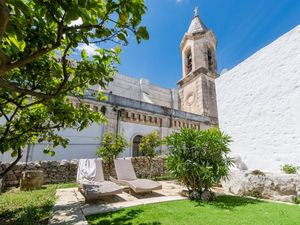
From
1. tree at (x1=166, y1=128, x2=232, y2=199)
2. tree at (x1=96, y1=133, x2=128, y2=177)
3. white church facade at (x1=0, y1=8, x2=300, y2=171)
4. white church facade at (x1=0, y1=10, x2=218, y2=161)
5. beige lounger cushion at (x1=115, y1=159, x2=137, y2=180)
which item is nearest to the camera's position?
tree at (x1=166, y1=128, x2=232, y2=199)

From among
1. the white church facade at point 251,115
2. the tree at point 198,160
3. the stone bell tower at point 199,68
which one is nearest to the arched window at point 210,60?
the stone bell tower at point 199,68

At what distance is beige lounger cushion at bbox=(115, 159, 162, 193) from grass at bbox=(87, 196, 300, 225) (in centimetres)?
116

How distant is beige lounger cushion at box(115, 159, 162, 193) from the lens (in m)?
6.37

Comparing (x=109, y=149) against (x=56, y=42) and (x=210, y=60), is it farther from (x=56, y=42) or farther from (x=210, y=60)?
(x=210, y=60)

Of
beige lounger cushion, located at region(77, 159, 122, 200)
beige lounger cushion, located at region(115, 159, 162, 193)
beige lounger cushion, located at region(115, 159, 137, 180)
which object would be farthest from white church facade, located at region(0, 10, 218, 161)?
beige lounger cushion, located at region(77, 159, 122, 200)

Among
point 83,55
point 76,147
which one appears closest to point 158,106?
point 76,147

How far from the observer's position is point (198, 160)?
623 cm

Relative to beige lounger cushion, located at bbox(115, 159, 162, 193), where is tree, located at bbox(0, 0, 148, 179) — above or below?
above

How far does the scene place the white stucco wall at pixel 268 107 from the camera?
7.00 metres

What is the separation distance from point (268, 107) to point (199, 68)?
1365 centimetres

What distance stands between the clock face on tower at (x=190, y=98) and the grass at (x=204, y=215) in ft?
57.1

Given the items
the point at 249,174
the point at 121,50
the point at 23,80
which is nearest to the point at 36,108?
the point at 23,80

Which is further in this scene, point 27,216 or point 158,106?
point 158,106

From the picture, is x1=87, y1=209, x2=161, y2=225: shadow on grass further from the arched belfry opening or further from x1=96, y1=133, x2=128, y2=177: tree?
the arched belfry opening
